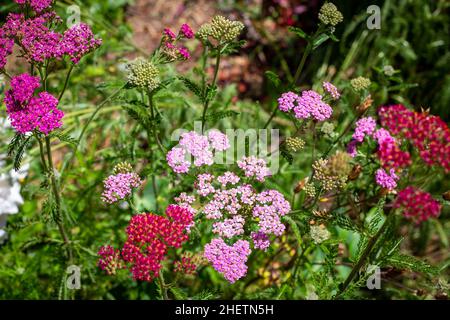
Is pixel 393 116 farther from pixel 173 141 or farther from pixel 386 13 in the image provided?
pixel 386 13

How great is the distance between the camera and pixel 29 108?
1.80 metres

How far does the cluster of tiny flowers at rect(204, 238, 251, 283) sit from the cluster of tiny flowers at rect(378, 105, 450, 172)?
74cm

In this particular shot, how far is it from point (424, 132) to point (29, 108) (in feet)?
4.74

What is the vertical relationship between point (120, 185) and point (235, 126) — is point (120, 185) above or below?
below

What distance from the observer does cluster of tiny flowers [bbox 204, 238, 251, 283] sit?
6.22ft

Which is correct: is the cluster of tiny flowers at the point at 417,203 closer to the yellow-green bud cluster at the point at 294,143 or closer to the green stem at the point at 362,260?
the green stem at the point at 362,260

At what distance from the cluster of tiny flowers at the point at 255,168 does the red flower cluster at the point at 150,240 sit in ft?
1.19

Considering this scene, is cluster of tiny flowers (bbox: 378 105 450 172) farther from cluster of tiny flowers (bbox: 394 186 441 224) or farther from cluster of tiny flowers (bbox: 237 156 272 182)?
cluster of tiny flowers (bbox: 237 156 272 182)

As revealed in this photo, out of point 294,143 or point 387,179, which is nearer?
point 387,179

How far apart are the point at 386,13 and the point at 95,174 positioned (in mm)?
2687

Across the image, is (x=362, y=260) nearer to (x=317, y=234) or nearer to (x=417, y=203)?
(x=317, y=234)

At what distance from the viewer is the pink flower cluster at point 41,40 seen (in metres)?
1.85

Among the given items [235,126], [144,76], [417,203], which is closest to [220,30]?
[144,76]

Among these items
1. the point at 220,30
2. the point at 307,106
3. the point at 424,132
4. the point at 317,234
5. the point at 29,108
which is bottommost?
the point at 317,234
